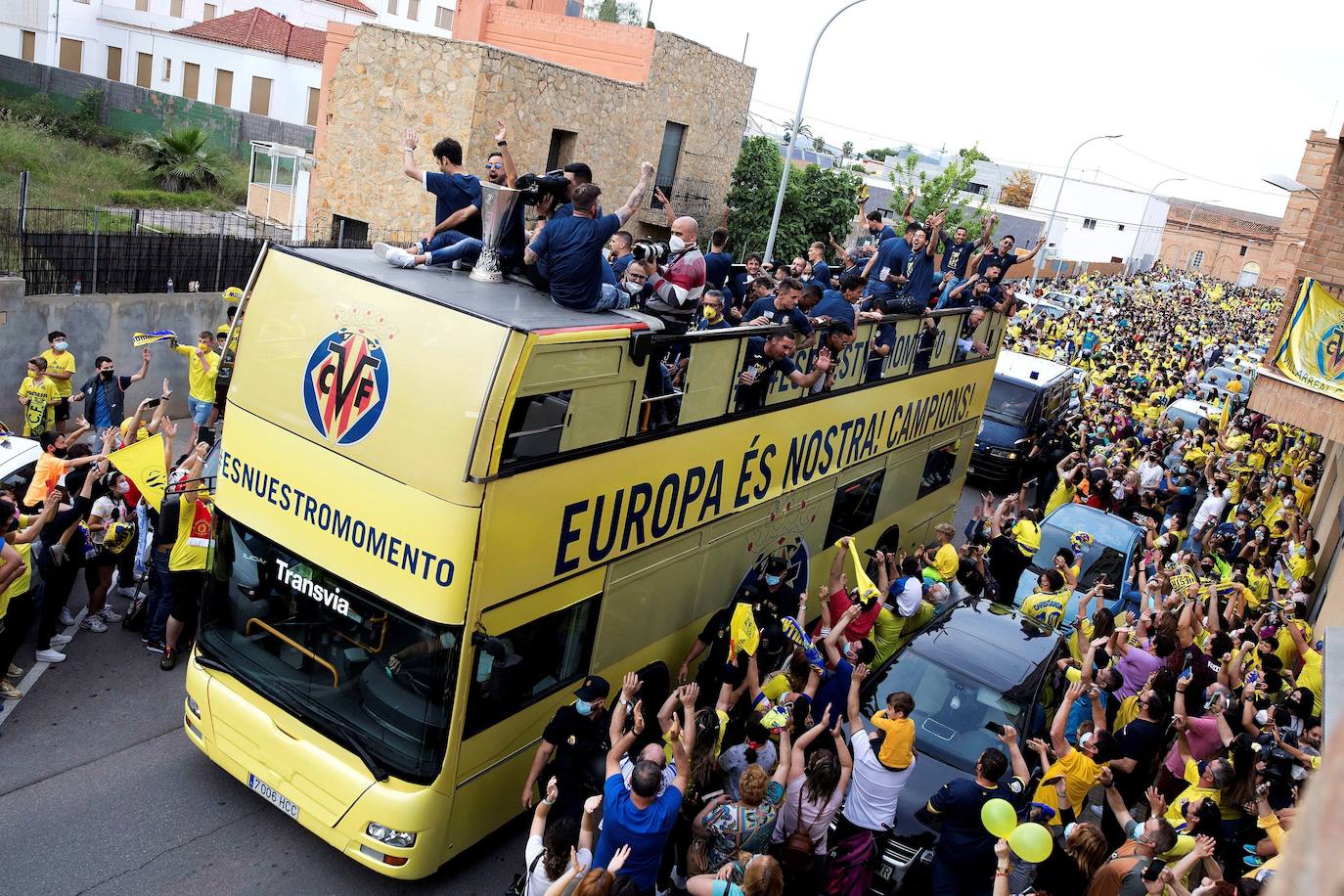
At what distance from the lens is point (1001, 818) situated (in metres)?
5.84

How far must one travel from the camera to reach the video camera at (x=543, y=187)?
7211mm

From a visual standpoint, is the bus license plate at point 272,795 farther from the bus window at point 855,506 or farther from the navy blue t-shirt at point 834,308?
the navy blue t-shirt at point 834,308

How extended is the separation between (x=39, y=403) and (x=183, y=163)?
22372 mm

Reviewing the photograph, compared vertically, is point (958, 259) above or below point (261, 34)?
below

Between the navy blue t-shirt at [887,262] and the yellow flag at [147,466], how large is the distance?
Answer: 750 cm

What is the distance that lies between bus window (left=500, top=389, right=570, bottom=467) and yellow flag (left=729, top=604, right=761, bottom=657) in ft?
7.69

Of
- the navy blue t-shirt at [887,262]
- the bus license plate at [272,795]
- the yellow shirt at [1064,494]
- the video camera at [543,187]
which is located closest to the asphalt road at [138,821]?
the bus license plate at [272,795]

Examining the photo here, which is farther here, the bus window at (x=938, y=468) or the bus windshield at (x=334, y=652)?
the bus window at (x=938, y=468)

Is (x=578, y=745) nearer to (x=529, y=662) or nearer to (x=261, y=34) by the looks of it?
(x=529, y=662)

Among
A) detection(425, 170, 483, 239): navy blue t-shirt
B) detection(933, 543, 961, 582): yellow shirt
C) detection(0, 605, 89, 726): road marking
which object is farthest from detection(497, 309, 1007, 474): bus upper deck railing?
detection(0, 605, 89, 726): road marking

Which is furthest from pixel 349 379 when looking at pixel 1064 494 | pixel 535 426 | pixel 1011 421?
pixel 1011 421

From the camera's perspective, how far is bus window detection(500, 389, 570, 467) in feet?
19.7

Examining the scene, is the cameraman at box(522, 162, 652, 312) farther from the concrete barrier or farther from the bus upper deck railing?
the concrete barrier

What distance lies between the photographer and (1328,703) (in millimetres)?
7348
